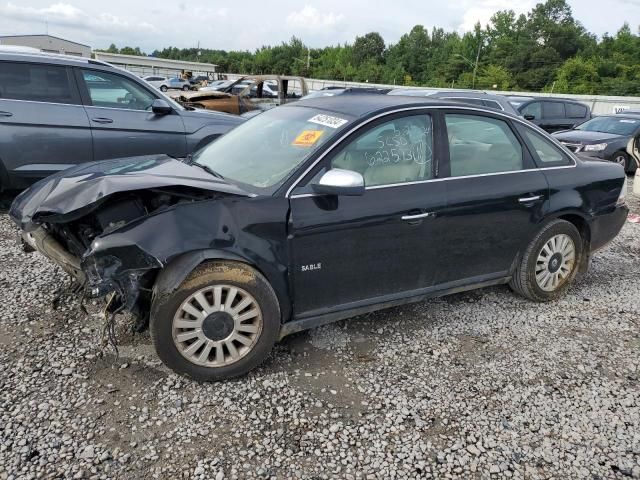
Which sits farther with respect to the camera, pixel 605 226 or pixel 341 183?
pixel 605 226

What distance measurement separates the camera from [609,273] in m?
5.02

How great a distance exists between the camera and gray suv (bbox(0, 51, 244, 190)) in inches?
215

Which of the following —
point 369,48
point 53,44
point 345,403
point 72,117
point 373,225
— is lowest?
point 345,403

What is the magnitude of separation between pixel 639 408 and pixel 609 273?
2.42 m

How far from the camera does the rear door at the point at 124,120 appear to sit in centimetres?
585

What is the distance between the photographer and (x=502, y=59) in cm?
6719

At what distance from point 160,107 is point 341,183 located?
414 cm

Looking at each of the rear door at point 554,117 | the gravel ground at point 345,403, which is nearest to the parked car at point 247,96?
the rear door at point 554,117

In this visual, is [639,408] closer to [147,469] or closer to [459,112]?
[459,112]

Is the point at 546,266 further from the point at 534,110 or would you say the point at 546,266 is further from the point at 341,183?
the point at 534,110

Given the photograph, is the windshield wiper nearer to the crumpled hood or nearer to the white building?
the crumpled hood

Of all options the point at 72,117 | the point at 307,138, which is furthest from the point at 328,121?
the point at 72,117

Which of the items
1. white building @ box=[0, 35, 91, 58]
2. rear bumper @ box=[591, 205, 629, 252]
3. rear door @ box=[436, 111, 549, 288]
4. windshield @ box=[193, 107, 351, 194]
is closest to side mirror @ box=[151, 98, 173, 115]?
windshield @ box=[193, 107, 351, 194]

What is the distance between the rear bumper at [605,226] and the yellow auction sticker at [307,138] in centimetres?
264
